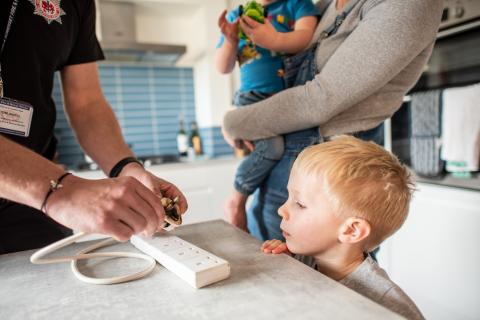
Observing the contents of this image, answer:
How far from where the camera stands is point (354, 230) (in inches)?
24.1

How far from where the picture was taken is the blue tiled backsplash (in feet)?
8.23

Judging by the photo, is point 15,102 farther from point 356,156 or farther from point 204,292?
point 356,156

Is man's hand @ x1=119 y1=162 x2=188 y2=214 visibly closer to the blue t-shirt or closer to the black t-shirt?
the black t-shirt

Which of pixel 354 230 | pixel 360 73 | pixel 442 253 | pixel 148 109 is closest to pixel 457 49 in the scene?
pixel 442 253

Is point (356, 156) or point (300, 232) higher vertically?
point (356, 156)

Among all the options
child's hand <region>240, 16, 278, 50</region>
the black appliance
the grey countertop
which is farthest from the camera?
the black appliance

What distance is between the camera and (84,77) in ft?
2.89

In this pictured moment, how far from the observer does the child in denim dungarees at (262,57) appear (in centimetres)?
81

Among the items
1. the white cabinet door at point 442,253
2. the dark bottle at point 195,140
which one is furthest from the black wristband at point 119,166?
the dark bottle at point 195,140

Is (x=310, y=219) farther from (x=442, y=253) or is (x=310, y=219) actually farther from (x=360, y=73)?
(x=442, y=253)

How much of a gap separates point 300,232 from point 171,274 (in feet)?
0.86

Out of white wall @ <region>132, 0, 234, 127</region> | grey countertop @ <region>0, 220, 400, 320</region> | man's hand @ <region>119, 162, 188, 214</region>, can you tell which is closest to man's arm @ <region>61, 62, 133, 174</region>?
man's hand @ <region>119, 162, 188, 214</region>

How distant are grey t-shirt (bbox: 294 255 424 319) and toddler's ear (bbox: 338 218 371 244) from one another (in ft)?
0.14

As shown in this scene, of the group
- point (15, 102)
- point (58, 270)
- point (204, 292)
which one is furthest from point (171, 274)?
point (15, 102)
